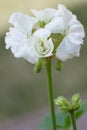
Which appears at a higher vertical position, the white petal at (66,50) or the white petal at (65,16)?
the white petal at (65,16)

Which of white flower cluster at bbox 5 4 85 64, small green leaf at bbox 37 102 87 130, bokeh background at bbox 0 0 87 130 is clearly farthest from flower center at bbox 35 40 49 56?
bokeh background at bbox 0 0 87 130

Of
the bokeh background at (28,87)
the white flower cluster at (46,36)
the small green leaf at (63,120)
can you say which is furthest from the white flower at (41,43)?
the bokeh background at (28,87)

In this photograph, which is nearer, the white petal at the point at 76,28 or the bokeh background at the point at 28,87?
the white petal at the point at 76,28

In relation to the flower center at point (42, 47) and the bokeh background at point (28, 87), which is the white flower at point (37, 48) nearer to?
the flower center at point (42, 47)

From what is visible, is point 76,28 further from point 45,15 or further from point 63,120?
point 63,120

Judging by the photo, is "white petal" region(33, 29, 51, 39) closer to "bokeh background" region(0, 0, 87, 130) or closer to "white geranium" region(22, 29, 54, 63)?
"white geranium" region(22, 29, 54, 63)

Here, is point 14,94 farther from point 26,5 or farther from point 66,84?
point 26,5

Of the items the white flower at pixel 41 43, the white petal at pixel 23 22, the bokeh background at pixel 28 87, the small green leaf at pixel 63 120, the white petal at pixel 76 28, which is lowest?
the small green leaf at pixel 63 120
